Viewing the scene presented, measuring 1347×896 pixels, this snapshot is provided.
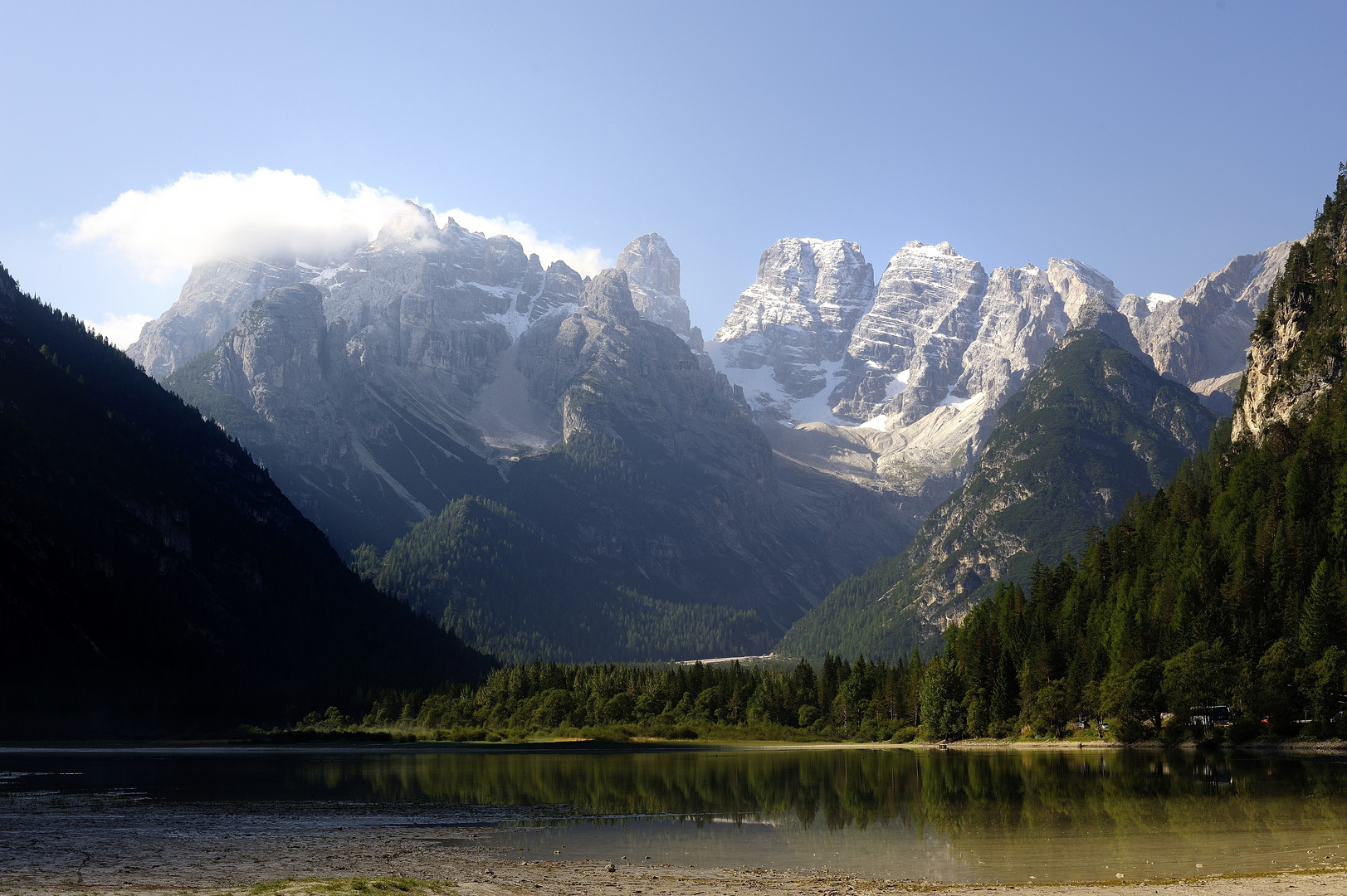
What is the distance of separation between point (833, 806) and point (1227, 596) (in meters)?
84.6

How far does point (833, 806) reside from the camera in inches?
2734


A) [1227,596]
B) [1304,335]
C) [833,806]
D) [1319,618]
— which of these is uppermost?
[1304,335]

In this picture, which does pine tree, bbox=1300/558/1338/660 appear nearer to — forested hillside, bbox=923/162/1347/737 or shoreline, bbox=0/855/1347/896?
forested hillside, bbox=923/162/1347/737

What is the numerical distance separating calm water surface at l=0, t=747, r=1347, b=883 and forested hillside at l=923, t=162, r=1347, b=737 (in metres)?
12.9

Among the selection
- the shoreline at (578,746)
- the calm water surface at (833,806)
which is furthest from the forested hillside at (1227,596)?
the calm water surface at (833,806)

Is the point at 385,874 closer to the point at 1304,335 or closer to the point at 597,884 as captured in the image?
the point at 597,884

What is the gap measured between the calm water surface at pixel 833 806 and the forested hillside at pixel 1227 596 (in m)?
Result: 12.9

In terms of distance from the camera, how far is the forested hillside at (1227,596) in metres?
118

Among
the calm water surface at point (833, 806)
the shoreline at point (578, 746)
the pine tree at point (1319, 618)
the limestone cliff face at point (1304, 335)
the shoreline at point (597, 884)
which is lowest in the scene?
the shoreline at point (578, 746)

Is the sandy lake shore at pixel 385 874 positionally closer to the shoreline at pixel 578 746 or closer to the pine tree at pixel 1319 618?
the pine tree at pixel 1319 618

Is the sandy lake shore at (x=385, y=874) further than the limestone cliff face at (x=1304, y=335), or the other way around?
the limestone cliff face at (x=1304, y=335)

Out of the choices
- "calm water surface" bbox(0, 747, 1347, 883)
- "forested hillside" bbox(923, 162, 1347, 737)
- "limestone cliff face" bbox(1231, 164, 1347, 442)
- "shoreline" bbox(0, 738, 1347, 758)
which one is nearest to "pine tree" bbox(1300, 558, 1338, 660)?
"forested hillside" bbox(923, 162, 1347, 737)

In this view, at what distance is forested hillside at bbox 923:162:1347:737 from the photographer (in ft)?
385

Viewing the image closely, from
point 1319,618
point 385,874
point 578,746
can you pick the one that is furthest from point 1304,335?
point 385,874
